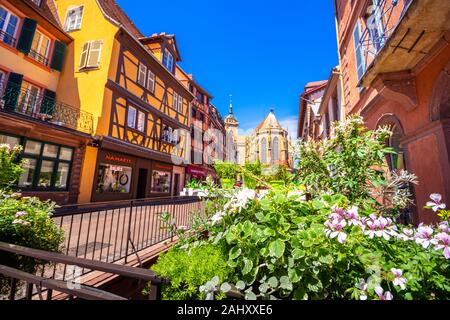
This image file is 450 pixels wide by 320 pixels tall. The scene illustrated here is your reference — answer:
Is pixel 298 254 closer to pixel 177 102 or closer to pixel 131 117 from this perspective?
pixel 131 117

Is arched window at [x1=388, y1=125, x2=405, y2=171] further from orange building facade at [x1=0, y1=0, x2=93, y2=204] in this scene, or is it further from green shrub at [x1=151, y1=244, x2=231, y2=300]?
orange building facade at [x1=0, y1=0, x2=93, y2=204]

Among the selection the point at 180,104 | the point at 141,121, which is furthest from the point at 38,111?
the point at 180,104

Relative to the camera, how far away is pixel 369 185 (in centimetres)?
300

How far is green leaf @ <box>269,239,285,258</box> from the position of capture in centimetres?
142

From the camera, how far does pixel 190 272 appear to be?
1.66 meters

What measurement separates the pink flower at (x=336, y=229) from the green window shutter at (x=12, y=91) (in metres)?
12.6

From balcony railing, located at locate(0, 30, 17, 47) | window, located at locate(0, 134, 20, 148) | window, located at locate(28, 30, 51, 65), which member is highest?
window, located at locate(28, 30, 51, 65)

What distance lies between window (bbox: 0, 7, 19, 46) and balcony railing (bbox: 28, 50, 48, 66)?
0.81 metres

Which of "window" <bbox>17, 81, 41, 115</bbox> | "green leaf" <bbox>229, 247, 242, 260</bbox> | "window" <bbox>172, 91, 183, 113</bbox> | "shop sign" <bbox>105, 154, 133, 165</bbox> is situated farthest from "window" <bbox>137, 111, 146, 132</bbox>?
"green leaf" <bbox>229, 247, 242, 260</bbox>

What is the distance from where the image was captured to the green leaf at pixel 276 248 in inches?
56.1

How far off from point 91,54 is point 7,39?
144 inches

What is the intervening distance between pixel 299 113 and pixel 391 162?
20117 millimetres
